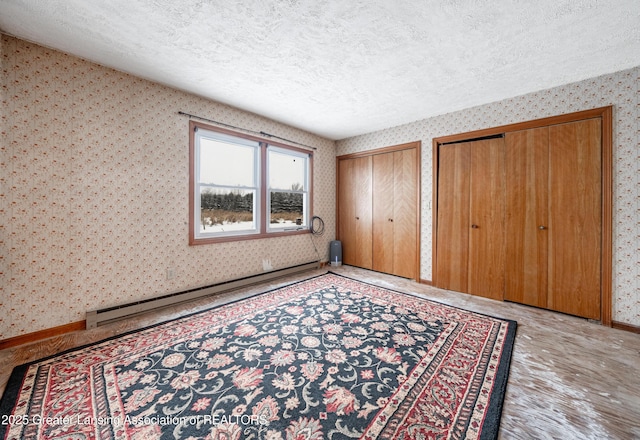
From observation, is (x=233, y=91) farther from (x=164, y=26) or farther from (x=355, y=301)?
(x=355, y=301)

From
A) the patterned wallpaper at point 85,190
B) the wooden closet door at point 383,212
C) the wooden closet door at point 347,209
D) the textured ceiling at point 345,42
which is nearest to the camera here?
the textured ceiling at point 345,42

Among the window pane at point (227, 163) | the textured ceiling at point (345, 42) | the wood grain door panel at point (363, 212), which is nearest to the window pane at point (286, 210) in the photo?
the window pane at point (227, 163)

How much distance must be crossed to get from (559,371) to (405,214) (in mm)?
2653

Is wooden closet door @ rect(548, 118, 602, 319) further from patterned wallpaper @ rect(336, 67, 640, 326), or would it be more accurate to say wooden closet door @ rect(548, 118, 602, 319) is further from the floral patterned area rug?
the floral patterned area rug

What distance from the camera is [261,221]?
388 cm

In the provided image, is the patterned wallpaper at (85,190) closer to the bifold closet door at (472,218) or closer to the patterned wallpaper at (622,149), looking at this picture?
the bifold closet door at (472,218)

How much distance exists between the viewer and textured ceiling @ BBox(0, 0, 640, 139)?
1744mm

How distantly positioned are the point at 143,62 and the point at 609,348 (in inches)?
196

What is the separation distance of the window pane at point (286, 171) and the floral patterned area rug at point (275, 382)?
91.1 inches

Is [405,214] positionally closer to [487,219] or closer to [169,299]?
[487,219]

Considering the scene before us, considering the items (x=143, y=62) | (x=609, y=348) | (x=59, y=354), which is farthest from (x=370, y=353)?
(x=143, y=62)

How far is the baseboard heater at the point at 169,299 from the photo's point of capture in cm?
243

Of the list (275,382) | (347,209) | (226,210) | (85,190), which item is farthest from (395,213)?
(85,190)

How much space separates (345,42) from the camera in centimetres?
209
